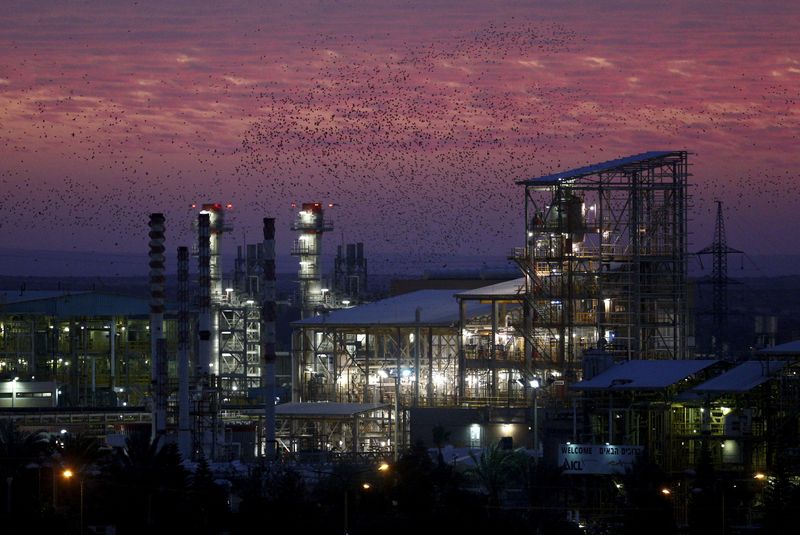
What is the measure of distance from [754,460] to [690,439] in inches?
79.6

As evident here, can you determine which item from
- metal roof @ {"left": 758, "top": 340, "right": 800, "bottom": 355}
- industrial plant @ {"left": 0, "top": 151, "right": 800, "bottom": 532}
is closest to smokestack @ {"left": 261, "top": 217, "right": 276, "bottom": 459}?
industrial plant @ {"left": 0, "top": 151, "right": 800, "bottom": 532}

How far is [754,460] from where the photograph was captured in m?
55.2

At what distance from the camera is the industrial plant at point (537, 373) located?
5638 cm

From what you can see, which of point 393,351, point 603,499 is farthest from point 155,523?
point 393,351

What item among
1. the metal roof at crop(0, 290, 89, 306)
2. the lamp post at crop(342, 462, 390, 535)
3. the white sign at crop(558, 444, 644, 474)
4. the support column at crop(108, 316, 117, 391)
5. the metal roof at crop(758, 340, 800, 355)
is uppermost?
the metal roof at crop(0, 290, 89, 306)

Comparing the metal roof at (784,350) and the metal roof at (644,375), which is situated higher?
the metal roof at (784,350)

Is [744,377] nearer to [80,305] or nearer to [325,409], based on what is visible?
[325,409]

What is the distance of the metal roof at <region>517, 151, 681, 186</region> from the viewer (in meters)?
68.9

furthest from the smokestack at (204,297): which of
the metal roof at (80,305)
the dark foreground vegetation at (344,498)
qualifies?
the metal roof at (80,305)

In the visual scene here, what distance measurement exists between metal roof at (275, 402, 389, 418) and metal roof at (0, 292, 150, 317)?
82.3 feet

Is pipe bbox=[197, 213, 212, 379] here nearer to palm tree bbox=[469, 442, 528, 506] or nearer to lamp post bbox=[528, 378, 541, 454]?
lamp post bbox=[528, 378, 541, 454]

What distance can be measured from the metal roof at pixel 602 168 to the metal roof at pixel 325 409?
9.80 metres

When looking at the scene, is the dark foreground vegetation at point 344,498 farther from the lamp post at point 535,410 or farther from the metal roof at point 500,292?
the metal roof at point 500,292

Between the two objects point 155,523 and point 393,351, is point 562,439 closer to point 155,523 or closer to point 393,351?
point 155,523
